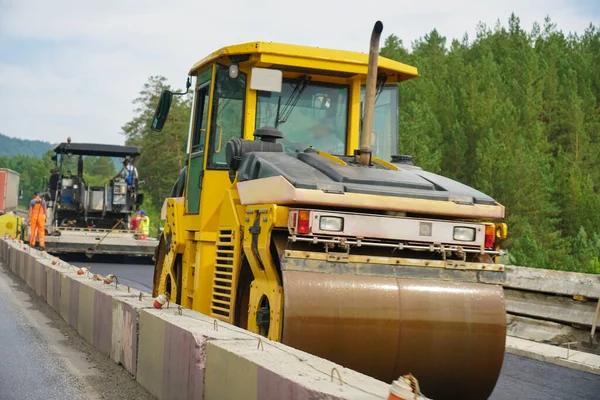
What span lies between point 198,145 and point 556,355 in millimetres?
4229

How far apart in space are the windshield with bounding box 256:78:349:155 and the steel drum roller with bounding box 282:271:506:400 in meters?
2.23

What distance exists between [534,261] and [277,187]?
28.5 metres

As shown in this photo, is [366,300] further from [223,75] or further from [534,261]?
[534,261]

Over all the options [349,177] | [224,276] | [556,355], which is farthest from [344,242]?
[556,355]

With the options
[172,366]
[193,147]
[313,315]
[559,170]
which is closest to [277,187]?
[313,315]

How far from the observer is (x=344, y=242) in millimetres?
6602

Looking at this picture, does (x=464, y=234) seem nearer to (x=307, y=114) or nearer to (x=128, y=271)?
(x=307, y=114)

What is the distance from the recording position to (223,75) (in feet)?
29.0

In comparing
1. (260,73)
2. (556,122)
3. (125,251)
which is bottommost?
(125,251)

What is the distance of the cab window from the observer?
8.68 meters

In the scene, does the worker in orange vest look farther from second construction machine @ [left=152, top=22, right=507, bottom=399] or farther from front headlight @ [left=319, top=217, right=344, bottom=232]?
front headlight @ [left=319, top=217, right=344, bottom=232]

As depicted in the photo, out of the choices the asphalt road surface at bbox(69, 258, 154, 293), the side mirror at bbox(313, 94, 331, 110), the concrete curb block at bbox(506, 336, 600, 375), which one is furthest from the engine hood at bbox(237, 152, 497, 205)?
the asphalt road surface at bbox(69, 258, 154, 293)

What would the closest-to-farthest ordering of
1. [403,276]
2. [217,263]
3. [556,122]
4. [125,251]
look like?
[403,276] → [217,263] → [125,251] → [556,122]

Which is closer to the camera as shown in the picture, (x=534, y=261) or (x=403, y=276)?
(x=403, y=276)
